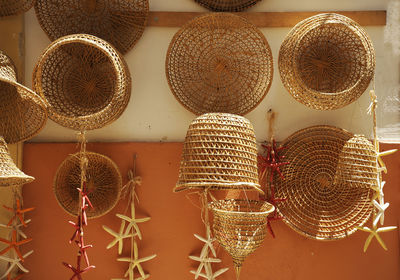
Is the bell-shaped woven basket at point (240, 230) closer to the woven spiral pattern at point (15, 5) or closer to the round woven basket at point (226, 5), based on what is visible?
the round woven basket at point (226, 5)

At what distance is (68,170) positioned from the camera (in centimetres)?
197

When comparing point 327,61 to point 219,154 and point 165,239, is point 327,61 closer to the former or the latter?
point 219,154

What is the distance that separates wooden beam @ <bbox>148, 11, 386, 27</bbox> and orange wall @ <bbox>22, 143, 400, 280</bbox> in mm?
646

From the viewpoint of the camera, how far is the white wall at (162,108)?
208cm

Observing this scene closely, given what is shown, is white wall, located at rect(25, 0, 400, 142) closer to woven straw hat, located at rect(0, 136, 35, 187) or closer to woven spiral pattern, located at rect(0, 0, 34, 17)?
woven spiral pattern, located at rect(0, 0, 34, 17)

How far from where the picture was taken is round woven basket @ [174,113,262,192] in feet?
5.15

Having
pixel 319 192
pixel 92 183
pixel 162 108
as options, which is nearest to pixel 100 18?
pixel 162 108

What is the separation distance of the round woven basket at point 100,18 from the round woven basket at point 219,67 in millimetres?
258

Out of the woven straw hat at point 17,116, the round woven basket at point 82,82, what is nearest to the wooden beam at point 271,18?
the round woven basket at point 82,82

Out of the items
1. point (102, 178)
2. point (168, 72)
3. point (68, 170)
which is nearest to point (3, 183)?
point (68, 170)

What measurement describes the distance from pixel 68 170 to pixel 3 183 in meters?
0.31

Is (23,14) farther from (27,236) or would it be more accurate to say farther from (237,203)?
(237,203)

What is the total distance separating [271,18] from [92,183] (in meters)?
1.25

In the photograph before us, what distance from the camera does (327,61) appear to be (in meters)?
2.00
